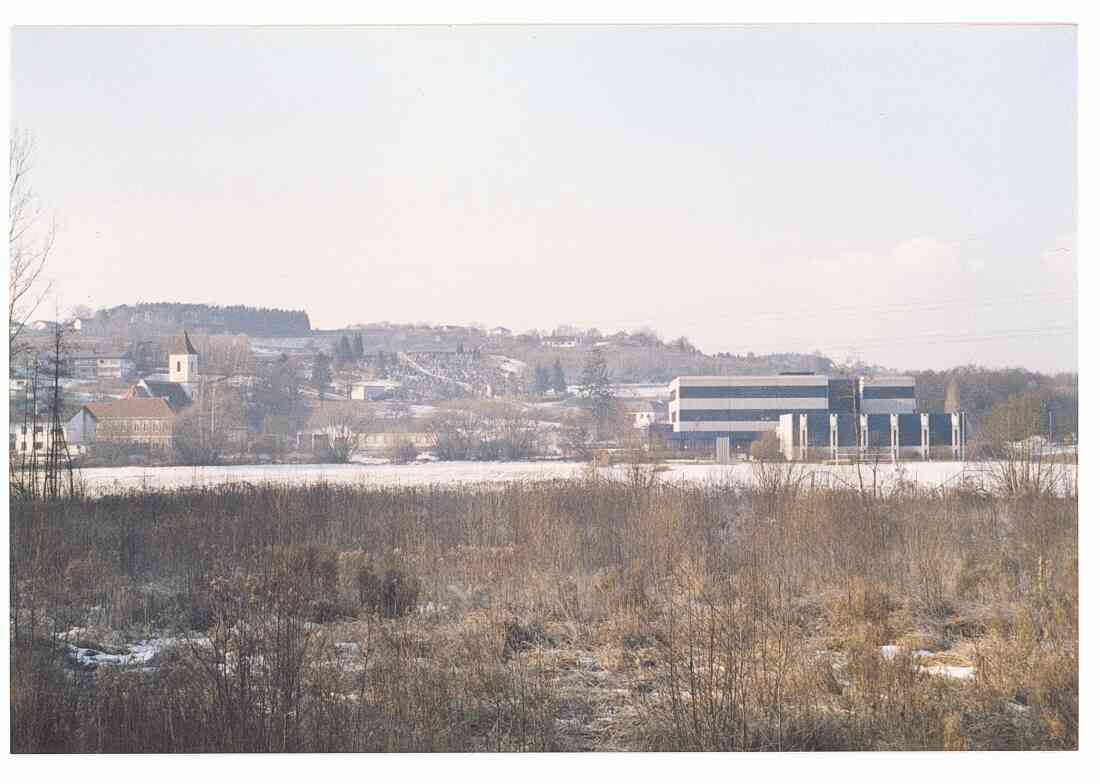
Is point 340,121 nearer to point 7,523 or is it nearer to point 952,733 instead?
point 7,523

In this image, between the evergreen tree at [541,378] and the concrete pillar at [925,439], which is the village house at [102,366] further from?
Result: the concrete pillar at [925,439]

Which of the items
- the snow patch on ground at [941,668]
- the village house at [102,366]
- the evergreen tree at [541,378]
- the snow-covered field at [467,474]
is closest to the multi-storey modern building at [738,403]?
the snow-covered field at [467,474]

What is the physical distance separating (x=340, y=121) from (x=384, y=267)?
0.84 metres

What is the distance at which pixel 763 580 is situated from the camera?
5750 mm

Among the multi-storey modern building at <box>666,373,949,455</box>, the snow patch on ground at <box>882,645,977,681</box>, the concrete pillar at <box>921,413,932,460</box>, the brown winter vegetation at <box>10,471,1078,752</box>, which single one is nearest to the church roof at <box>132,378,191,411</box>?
the brown winter vegetation at <box>10,471,1078,752</box>

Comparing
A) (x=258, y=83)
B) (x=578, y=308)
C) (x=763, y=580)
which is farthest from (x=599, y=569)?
(x=258, y=83)

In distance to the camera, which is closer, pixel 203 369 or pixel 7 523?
pixel 7 523

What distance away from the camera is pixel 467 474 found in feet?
19.6

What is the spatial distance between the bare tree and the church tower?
29.7 inches

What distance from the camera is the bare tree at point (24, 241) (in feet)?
17.7

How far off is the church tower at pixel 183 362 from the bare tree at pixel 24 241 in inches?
29.7

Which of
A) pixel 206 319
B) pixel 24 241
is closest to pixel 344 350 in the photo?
pixel 206 319

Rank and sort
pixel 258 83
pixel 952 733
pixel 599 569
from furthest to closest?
pixel 599 569
pixel 258 83
pixel 952 733

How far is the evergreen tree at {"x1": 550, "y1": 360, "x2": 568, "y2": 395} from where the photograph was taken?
5863 mm
